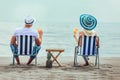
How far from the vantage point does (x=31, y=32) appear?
1279 cm

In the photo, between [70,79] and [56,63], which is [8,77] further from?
[56,63]

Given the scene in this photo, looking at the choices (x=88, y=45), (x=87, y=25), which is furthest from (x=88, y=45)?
(x=87, y=25)

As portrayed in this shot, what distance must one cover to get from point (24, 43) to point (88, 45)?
1.51m

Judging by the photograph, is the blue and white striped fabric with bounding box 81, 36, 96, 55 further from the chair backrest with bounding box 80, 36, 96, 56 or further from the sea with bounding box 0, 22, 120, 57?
the sea with bounding box 0, 22, 120, 57

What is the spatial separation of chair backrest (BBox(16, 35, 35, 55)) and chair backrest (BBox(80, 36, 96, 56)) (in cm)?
122

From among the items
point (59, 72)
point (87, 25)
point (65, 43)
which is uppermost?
point (87, 25)

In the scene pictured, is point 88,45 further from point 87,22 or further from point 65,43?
point 65,43

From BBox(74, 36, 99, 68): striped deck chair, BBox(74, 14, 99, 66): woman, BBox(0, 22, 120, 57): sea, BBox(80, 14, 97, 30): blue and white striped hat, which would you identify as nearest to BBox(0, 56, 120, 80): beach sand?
BBox(74, 36, 99, 68): striped deck chair

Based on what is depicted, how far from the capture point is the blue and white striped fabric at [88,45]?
12789 mm

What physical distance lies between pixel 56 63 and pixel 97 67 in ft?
3.94

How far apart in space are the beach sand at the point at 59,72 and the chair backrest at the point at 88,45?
342 mm

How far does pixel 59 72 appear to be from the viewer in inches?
460

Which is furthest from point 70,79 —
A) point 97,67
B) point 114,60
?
point 114,60

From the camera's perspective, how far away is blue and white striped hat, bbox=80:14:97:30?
13.2 m
